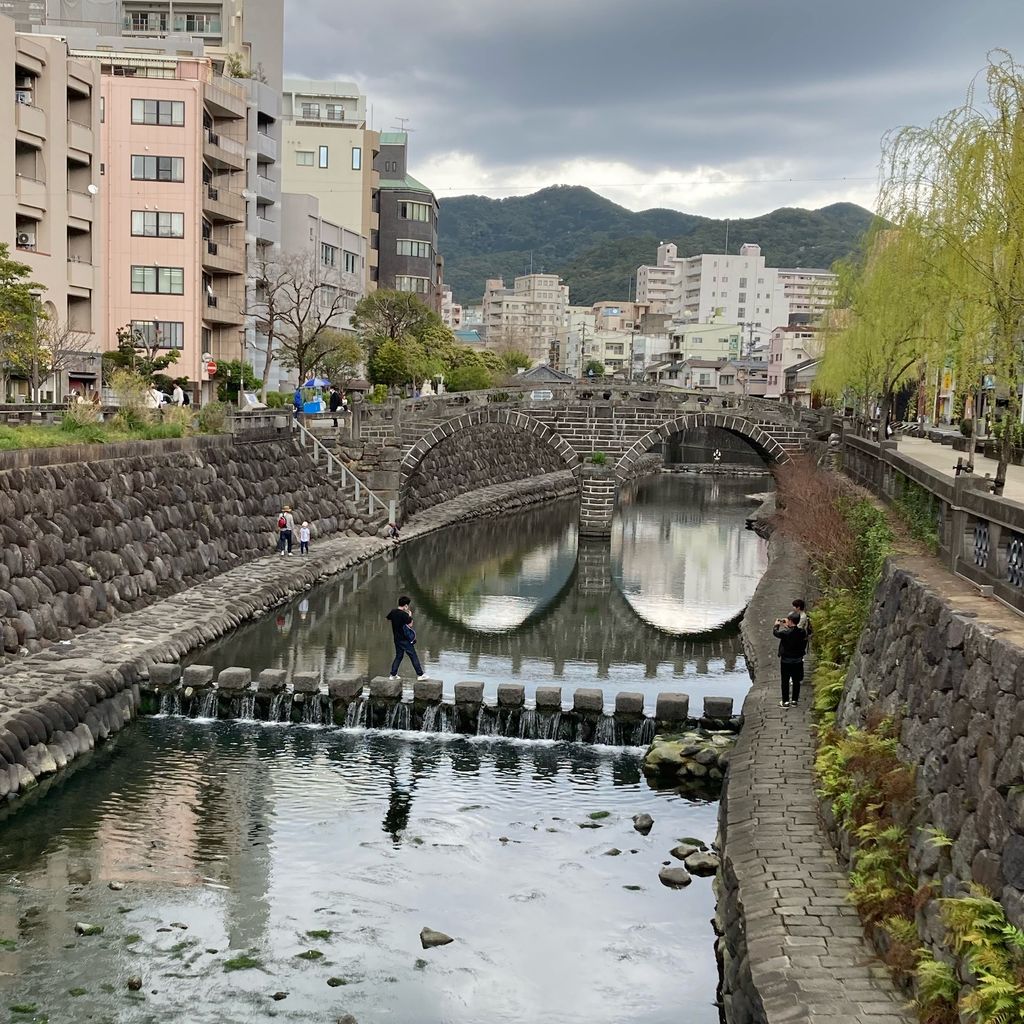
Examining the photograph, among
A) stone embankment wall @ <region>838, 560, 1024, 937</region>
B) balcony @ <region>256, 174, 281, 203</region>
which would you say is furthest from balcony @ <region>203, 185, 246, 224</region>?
stone embankment wall @ <region>838, 560, 1024, 937</region>

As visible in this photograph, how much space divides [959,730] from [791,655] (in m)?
8.13

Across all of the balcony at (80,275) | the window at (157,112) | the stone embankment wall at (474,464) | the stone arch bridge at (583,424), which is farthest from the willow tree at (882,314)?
the balcony at (80,275)

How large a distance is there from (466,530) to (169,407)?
56.1 ft

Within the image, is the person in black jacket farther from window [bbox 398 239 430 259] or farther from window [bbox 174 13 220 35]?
window [bbox 398 239 430 259]

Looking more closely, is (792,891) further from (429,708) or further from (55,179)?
(55,179)

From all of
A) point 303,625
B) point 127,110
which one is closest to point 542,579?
point 303,625

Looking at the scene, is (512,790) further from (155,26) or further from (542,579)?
(155,26)

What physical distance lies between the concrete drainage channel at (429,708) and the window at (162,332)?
A: 28.2 meters

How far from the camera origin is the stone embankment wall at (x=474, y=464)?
162 feet

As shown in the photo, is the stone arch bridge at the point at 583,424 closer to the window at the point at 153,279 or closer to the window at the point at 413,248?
the window at the point at 153,279

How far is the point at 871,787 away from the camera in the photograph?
1111 centimetres

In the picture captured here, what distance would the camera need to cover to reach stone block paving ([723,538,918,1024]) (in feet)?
29.0

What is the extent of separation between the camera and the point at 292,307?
58906mm

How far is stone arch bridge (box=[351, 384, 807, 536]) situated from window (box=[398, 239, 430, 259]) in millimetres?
42565
